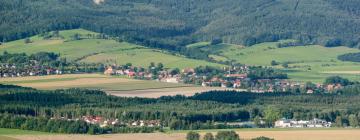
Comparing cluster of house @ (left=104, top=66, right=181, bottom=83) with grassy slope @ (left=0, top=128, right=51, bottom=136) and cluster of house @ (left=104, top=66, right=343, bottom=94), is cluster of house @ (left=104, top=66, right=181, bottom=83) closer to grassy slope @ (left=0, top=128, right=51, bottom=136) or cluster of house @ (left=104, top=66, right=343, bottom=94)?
cluster of house @ (left=104, top=66, right=343, bottom=94)

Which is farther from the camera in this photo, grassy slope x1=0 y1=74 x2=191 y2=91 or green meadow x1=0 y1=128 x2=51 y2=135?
grassy slope x1=0 y1=74 x2=191 y2=91

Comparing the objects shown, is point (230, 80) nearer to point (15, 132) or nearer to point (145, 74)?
point (145, 74)

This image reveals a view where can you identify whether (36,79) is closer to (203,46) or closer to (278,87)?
(278,87)

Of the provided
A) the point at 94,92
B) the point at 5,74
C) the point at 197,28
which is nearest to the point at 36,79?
the point at 5,74

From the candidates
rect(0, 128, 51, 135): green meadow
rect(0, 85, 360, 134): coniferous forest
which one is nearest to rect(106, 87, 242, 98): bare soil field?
rect(0, 85, 360, 134): coniferous forest

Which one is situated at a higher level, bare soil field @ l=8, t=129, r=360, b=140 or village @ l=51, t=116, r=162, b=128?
village @ l=51, t=116, r=162, b=128

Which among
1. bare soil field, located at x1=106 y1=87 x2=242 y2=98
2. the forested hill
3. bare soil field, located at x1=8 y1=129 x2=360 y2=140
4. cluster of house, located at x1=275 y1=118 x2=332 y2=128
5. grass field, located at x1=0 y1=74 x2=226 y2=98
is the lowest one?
bare soil field, located at x1=8 y1=129 x2=360 y2=140

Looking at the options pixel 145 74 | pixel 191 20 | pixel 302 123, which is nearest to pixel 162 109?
pixel 302 123
